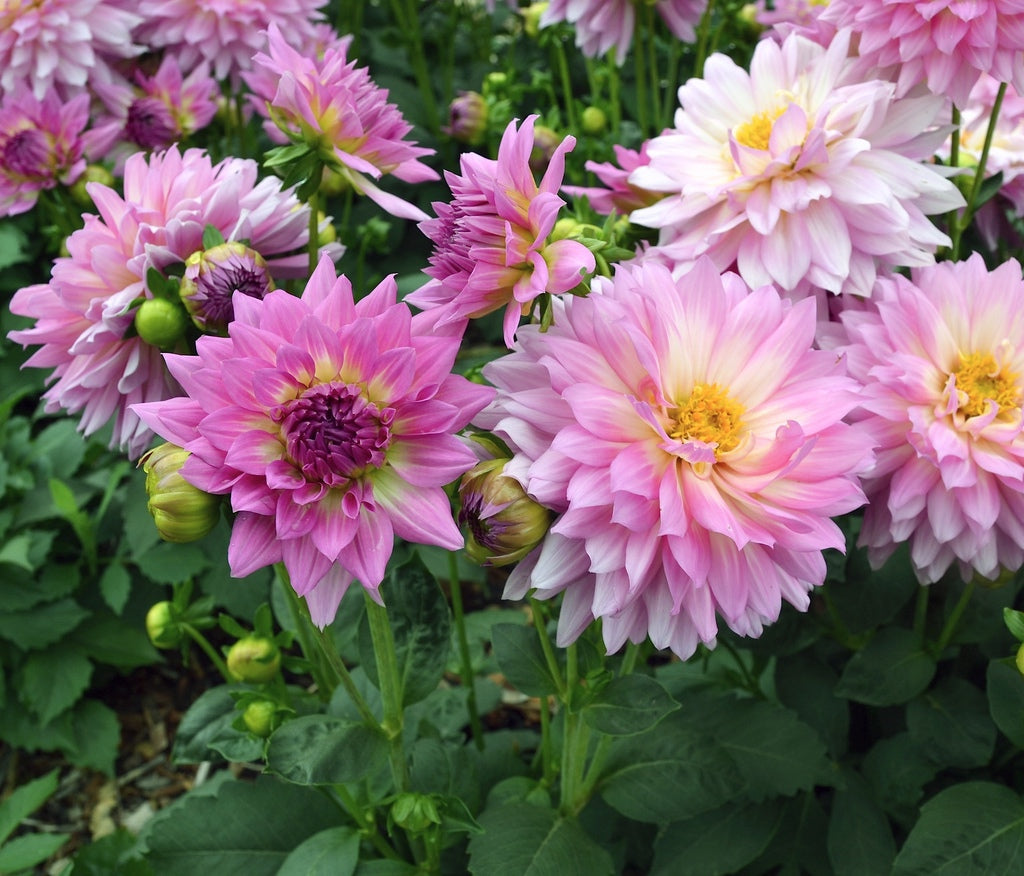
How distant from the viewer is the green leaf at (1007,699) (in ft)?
3.99

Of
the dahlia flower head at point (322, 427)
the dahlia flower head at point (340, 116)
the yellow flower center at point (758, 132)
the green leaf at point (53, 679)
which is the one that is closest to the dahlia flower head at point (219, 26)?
the dahlia flower head at point (340, 116)

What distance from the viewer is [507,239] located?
2.73ft

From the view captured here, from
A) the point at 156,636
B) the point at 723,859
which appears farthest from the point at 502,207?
the point at 723,859

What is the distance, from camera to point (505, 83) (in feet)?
6.63

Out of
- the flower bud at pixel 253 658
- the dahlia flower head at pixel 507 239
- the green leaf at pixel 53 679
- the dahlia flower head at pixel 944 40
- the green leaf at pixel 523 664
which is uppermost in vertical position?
the dahlia flower head at pixel 944 40

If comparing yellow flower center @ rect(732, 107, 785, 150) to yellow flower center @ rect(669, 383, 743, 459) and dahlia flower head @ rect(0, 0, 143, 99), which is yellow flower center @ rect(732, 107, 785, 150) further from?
dahlia flower head @ rect(0, 0, 143, 99)

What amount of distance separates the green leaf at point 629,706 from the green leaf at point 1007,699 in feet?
1.54

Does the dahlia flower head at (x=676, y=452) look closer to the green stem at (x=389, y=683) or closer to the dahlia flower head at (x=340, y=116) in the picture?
the green stem at (x=389, y=683)

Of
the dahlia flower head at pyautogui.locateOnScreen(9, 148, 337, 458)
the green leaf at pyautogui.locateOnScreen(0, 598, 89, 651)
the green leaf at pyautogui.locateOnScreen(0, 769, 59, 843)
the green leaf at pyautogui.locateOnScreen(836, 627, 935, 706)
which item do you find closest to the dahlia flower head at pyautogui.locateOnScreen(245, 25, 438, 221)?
the dahlia flower head at pyautogui.locateOnScreen(9, 148, 337, 458)

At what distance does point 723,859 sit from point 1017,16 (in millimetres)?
1112

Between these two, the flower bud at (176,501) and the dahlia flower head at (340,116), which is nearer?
the flower bud at (176,501)

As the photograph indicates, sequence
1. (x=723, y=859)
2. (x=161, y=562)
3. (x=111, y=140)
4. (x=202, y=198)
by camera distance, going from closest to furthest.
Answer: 1. (x=202, y=198)
2. (x=723, y=859)
3. (x=111, y=140)
4. (x=161, y=562)

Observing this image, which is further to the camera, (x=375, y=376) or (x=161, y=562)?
(x=161, y=562)

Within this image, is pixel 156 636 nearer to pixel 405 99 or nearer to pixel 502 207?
pixel 502 207
